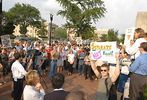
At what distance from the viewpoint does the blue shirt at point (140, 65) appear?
9508mm

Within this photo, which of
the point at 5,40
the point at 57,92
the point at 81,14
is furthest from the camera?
the point at 81,14

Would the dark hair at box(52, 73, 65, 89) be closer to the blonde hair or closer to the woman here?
the blonde hair

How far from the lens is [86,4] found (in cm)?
6131

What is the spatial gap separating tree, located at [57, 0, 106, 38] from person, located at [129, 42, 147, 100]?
47102 mm

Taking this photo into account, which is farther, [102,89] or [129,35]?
[129,35]

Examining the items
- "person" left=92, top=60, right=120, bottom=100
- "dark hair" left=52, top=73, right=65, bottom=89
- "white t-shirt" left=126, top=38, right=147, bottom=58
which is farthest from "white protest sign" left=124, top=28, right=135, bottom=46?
"dark hair" left=52, top=73, right=65, bottom=89

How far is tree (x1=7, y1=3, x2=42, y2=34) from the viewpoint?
138m

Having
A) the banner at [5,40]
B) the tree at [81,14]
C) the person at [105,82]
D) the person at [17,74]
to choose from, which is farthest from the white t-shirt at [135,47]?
the tree at [81,14]

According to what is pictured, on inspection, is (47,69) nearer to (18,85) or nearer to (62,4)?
(18,85)

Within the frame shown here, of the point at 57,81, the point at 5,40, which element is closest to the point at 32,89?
the point at 57,81

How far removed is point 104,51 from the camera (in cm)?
966

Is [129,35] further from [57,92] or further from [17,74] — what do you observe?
[57,92]

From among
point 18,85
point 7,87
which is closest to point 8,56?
point 7,87

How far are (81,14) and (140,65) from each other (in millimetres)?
47952
